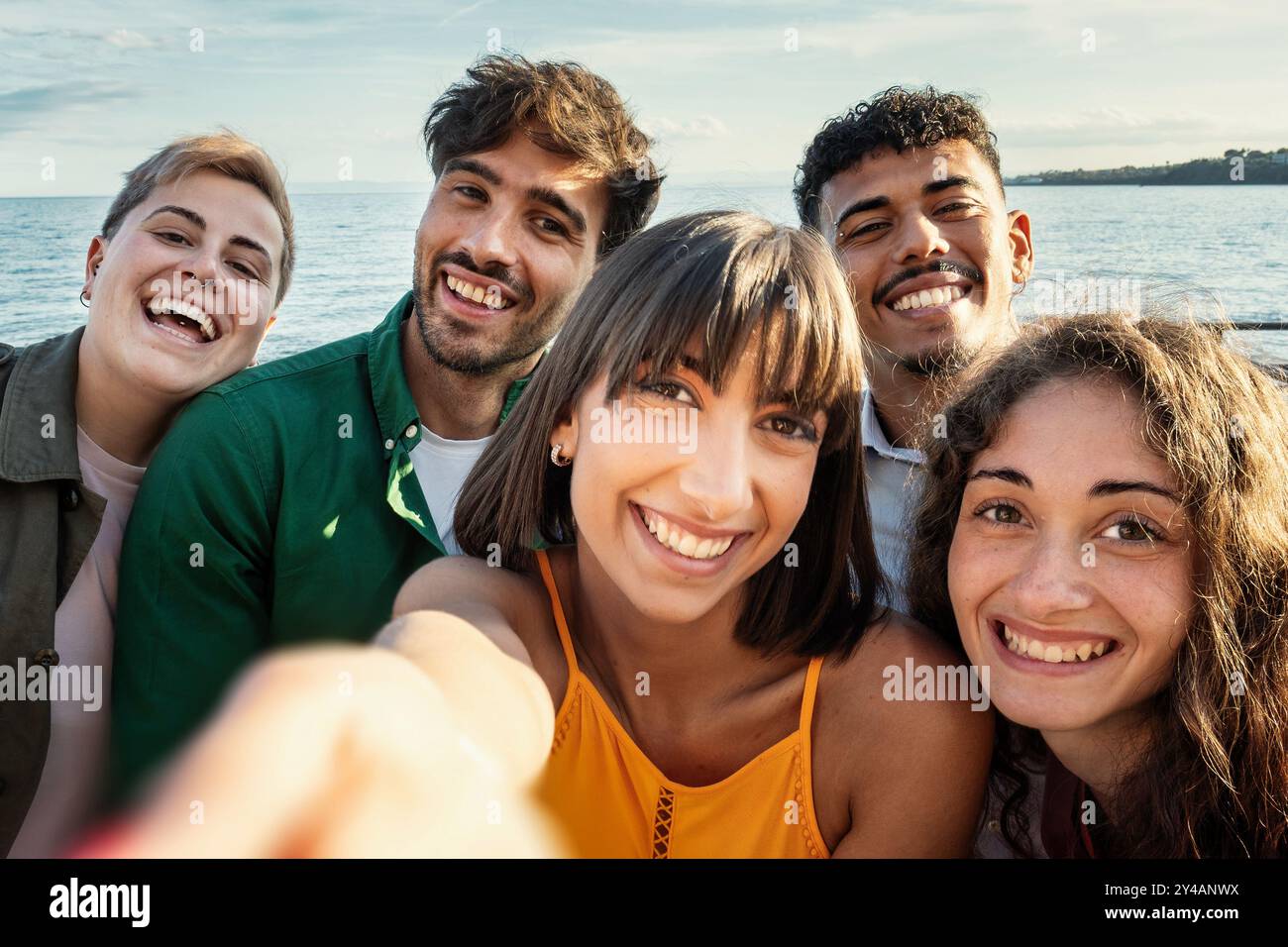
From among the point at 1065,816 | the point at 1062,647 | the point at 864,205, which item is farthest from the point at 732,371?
the point at 864,205

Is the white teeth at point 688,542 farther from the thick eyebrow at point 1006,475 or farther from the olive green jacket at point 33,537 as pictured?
the olive green jacket at point 33,537

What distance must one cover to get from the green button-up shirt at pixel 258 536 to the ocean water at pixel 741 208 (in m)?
1.36

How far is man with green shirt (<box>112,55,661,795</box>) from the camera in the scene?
314 centimetres

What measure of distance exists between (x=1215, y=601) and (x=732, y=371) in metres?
1.13

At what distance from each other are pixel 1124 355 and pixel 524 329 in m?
2.20

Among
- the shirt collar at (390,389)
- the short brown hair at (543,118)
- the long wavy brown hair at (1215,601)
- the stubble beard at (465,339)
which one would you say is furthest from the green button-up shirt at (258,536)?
the long wavy brown hair at (1215,601)

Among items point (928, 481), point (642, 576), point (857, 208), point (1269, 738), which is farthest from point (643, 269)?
point (857, 208)

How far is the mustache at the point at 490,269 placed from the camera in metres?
3.93

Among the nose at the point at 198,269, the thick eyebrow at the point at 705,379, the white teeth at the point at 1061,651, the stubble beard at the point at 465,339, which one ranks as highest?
the nose at the point at 198,269

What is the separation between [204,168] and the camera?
3539mm

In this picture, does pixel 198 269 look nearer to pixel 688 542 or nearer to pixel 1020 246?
pixel 688 542

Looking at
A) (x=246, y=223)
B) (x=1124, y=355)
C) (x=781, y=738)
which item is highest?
(x=246, y=223)

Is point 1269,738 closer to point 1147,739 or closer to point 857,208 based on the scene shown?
point 1147,739

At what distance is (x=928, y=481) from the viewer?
2.81 metres
